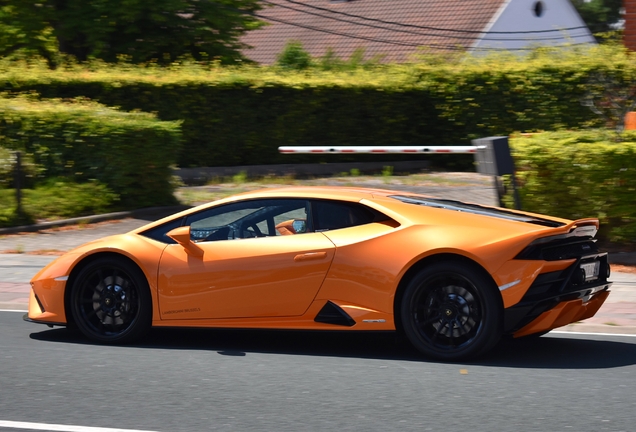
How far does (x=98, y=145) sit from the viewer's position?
1547 centimetres

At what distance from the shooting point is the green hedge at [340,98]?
20.4 m

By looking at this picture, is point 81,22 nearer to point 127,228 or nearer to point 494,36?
point 127,228

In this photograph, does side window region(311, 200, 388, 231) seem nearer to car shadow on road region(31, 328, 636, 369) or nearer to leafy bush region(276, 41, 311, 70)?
car shadow on road region(31, 328, 636, 369)

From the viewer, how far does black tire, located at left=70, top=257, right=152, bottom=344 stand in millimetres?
7406

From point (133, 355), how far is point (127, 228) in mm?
7631

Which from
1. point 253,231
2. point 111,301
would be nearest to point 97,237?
point 111,301

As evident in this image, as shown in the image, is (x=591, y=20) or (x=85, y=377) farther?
(x=591, y=20)

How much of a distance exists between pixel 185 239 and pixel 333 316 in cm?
128

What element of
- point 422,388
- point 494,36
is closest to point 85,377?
point 422,388

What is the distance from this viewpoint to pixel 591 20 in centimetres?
6919

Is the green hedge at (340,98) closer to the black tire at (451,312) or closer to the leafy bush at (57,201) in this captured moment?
the leafy bush at (57,201)

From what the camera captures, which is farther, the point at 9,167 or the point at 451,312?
the point at 9,167

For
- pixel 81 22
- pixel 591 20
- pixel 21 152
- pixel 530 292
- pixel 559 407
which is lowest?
pixel 559 407

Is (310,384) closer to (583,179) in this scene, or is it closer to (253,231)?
(253,231)
